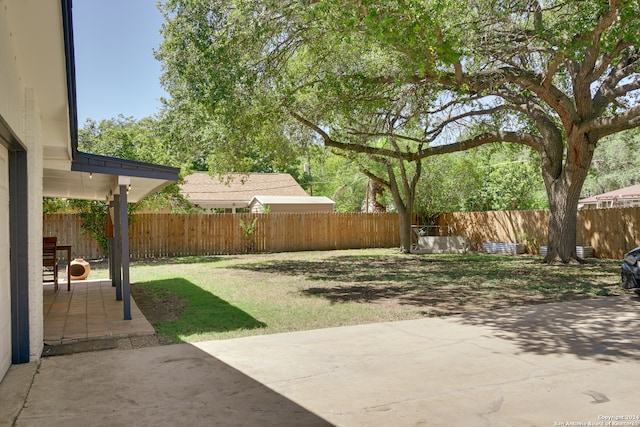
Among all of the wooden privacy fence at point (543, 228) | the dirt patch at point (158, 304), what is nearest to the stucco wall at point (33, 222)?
the dirt patch at point (158, 304)

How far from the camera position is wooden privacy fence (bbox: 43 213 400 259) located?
18562 mm

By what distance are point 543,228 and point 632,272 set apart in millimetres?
10880

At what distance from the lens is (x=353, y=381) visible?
4.65 metres

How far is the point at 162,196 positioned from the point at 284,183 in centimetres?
1493

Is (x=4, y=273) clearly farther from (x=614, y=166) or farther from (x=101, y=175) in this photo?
(x=614, y=166)

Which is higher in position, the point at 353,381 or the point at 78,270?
the point at 78,270

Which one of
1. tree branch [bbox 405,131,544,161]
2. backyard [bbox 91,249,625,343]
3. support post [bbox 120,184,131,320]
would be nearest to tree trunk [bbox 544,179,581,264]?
backyard [bbox 91,249,625,343]

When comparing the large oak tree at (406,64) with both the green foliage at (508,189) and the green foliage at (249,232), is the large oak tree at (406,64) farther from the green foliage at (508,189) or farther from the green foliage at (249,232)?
the green foliage at (508,189)

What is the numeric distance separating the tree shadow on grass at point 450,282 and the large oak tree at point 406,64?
2.64m

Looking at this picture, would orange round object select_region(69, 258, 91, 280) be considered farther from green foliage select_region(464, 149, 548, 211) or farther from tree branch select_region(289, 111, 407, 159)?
green foliage select_region(464, 149, 548, 211)

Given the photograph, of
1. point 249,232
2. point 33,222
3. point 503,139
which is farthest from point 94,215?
point 503,139

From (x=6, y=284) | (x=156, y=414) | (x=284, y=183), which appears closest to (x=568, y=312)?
(x=156, y=414)

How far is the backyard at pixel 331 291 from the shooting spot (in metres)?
7.47

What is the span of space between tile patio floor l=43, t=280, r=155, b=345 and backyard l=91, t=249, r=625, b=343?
1.25 ft
